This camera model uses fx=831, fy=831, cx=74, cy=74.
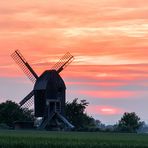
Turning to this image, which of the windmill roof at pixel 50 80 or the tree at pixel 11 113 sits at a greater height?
the windmill roof at pixel 50 80

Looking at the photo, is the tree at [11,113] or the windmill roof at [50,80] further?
the tree at [11,113]

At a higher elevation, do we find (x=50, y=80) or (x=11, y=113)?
(x=50, y=80)

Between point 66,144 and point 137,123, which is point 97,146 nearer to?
point 66,144

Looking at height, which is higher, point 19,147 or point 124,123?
point 124,123

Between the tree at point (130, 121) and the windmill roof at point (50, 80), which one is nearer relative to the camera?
the windmill roof at point (50, 80)

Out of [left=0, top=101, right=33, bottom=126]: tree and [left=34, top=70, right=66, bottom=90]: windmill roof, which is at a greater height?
[left=34, top=70, right=66, bottom=90]: windmill roof

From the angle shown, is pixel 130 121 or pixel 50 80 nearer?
pixel 50 80

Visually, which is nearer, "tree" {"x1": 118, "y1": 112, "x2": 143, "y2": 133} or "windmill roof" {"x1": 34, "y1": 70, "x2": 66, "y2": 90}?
"windmill roof" {"x1": 34, "y1": 70, "x2": 66, "y2": 90}

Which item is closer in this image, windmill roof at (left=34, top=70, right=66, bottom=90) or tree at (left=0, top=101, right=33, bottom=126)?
windmill roof at (left=34, top=70, right=66, bottom=90)

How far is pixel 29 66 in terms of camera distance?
131875mm

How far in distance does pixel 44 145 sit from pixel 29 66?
79533 millimetres

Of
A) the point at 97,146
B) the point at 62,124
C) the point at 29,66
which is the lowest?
the point at 97,146

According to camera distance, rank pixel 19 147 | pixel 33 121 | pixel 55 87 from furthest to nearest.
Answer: pixel 33 121, pixel 55 87, pixel 19 147

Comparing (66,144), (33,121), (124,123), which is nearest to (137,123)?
(124,123)
